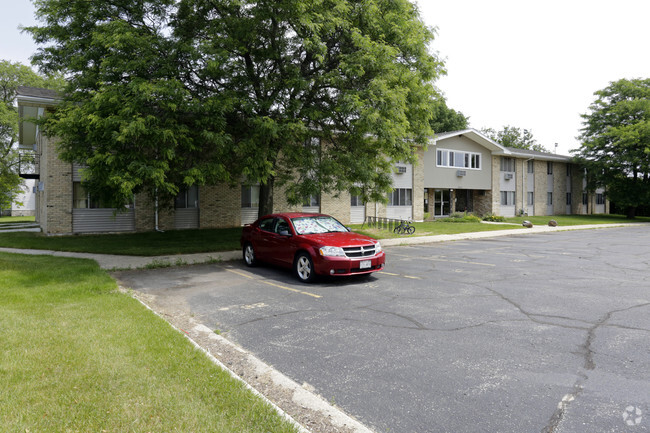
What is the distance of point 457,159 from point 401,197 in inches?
274

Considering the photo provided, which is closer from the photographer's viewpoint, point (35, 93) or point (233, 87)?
point (233, 87)

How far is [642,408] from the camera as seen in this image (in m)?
3.33

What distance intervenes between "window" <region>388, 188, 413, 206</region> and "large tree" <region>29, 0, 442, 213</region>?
1448 centimetres

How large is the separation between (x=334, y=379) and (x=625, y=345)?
3585mm

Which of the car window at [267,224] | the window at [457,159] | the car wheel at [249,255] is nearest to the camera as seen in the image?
the car window at [267,224]

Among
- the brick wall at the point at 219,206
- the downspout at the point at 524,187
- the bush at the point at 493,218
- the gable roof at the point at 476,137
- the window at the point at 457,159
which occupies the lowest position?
the bush at the point at 493,218

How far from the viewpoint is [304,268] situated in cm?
900

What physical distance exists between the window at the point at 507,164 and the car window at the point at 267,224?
31685 millimetres

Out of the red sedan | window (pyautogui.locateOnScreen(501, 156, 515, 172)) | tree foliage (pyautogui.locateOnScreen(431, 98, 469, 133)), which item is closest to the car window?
the red sedan

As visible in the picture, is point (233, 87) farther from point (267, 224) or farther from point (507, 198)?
point (507, 198)

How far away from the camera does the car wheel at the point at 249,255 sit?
11234 millimetres

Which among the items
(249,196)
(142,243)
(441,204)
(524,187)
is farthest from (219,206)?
(524,187)

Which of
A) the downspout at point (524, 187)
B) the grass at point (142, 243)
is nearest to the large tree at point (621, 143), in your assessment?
the downspout at point (524, 187)

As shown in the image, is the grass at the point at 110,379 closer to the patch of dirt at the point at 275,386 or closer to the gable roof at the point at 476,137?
the patch of dirt at the point at 275,386
